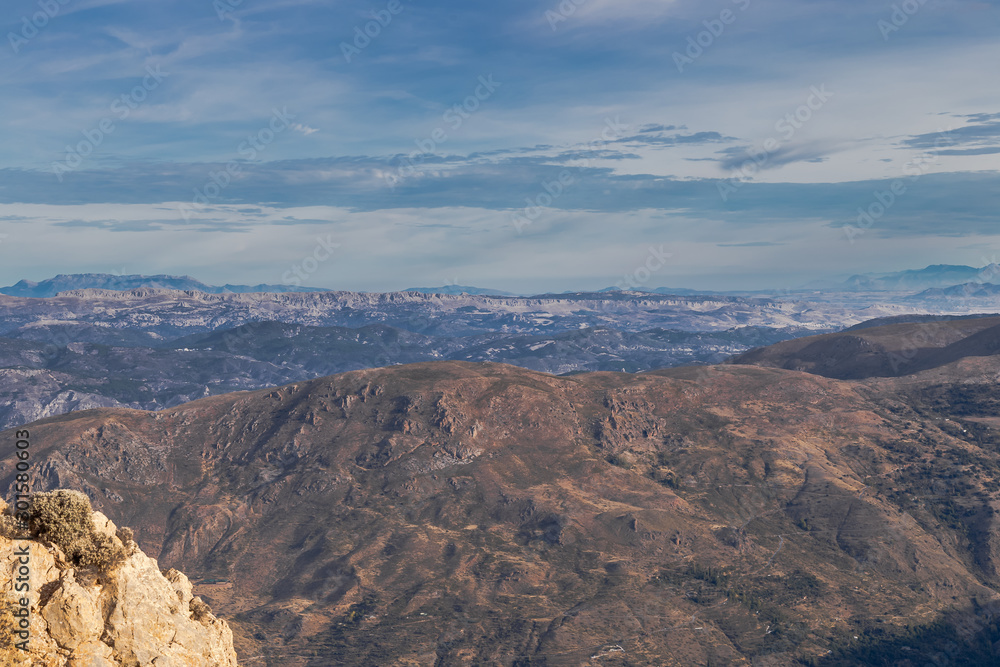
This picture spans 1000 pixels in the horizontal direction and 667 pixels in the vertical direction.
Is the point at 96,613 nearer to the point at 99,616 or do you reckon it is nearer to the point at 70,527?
the point at 99,616

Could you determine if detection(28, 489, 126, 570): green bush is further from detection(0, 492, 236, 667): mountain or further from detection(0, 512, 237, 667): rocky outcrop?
detection(0, 512, 237, 667): rocky outcrop

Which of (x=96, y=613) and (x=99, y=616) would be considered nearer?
(x=96, y=613)

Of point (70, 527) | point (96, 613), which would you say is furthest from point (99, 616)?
point (70, 527)

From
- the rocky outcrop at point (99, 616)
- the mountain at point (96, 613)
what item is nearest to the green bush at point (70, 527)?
the mountain at point (96, 613)

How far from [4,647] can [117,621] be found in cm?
551

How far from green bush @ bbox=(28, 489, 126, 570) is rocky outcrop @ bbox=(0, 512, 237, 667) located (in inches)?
18.7

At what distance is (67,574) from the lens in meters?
42.9

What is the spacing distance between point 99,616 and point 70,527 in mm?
4569

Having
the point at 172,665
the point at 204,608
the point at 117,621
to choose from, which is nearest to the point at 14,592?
the point at 117,621


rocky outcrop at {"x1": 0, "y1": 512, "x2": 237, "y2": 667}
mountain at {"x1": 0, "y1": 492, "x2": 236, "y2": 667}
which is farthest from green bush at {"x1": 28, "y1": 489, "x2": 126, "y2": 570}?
rocky outcrop at {"x1": 0, "y1": 512, "x2": 237, "y2": 667}

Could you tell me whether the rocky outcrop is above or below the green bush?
below

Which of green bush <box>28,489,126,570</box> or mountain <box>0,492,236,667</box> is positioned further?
green bush <box>28,489,126,570</box>

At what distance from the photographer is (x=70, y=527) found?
43.3 metres

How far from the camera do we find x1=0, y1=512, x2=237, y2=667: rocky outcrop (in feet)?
132
